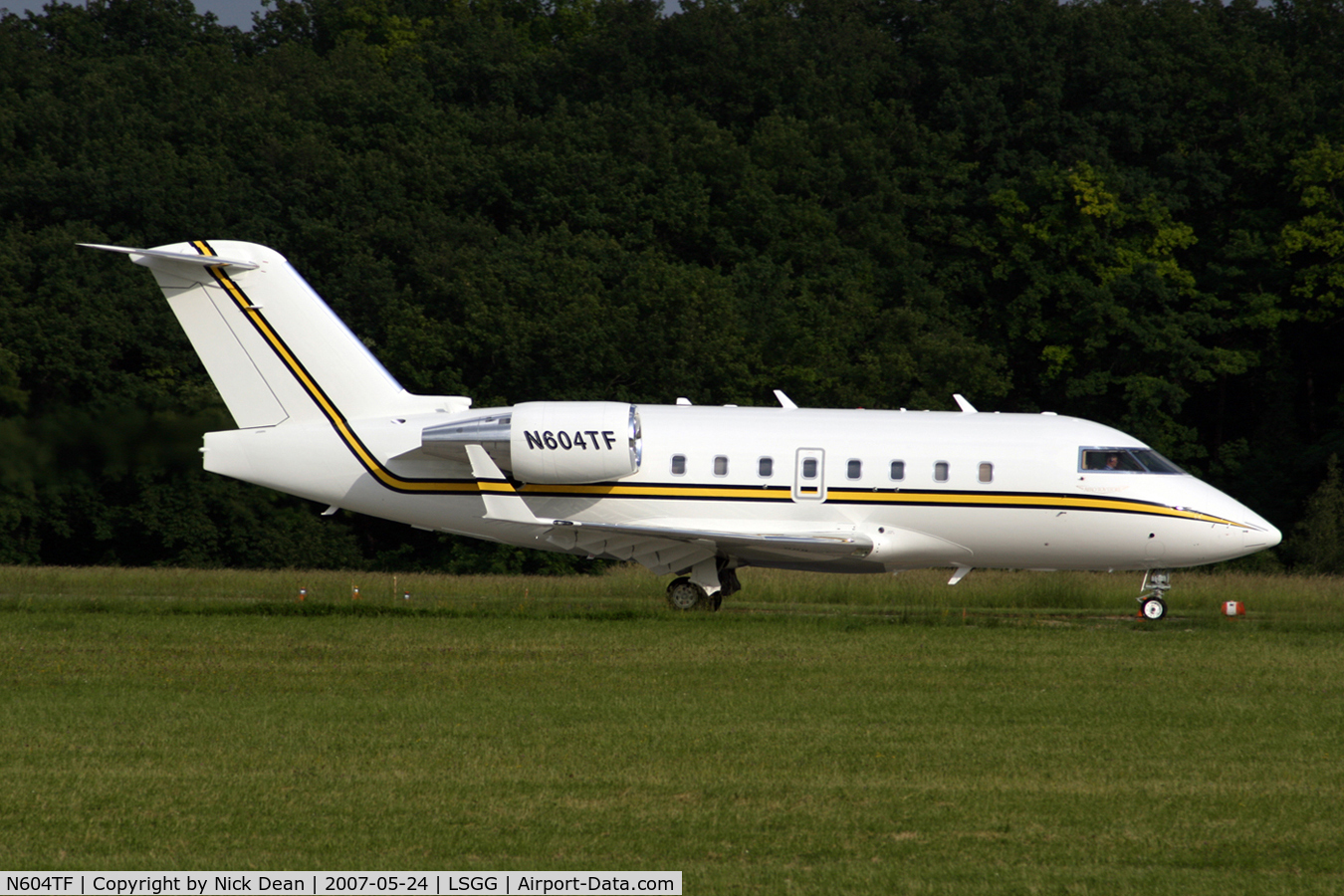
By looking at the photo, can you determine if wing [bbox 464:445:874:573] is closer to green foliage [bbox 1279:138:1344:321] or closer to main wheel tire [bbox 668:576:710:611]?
main wheel tire [bbox 668:576:710:611]

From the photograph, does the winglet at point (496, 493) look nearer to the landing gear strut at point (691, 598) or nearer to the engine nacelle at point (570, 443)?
the engine nacelle at point (570, 443)

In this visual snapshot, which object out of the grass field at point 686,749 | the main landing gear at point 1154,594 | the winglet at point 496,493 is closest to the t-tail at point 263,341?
the winglet at point 496,493

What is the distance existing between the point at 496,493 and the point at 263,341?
4.31m

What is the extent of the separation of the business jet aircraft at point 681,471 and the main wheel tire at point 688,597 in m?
0.03

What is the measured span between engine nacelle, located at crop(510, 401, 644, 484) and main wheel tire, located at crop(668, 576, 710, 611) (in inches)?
92.8

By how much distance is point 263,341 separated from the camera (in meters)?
23.8

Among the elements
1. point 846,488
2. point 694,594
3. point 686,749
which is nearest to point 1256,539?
point 846,488

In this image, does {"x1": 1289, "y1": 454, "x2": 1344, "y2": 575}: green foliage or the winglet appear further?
{"x1": 1289, "y1": 454, "x2": 1344, "y2": 575}: green foliage

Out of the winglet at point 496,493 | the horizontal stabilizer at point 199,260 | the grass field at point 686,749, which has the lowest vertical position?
the grass field at point 686,749

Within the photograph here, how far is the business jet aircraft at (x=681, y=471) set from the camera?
2314 cm

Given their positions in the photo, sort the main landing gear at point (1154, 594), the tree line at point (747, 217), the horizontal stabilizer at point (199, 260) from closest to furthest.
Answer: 1. the horizontal stabilizer at point (199, 260)
2. the main landing gear at point (1154, 594)
3. the tree line at point (747, 217)

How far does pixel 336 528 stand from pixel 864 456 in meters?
20.3

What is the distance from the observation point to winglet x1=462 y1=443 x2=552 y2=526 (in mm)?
22828

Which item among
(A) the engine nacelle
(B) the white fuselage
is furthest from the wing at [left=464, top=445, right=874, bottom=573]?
(A) the engine nacelle
